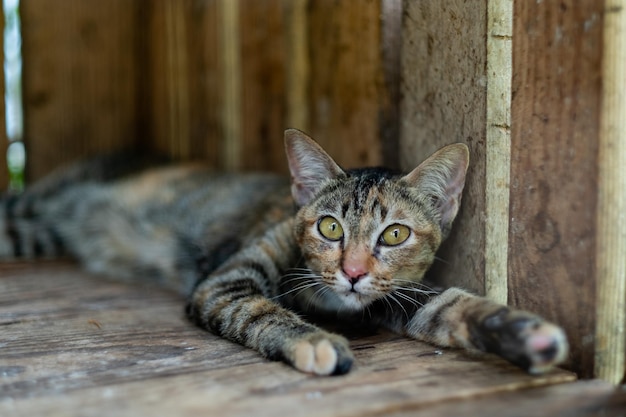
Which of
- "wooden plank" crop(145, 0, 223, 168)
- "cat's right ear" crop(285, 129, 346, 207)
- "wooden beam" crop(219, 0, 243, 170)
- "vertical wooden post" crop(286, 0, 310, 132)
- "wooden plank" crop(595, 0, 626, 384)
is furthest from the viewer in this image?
"wooden plank" crop(145, 0, 223, 168)

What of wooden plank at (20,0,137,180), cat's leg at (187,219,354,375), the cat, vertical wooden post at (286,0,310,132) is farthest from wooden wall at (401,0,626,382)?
wooden plank at (20,0,137,180)

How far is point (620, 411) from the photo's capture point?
178cm

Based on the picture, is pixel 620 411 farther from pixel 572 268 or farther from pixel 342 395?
pixel 342 395

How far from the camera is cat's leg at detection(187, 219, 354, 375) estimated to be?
6.57ft

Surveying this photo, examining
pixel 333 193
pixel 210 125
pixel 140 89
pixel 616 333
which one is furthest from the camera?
pixel 140 89

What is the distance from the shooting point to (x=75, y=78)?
4.38m

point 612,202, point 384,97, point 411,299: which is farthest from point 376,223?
point 612,202

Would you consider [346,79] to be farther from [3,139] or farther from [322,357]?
[3,139]

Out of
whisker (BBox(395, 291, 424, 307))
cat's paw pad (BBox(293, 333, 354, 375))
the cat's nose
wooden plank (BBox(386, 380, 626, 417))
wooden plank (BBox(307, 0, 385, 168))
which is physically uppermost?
wooden plank (BBox(307, 0, 385, 168))

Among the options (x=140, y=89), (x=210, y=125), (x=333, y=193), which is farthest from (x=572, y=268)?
(x=140, y=89)

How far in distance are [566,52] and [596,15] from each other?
5.0 inches

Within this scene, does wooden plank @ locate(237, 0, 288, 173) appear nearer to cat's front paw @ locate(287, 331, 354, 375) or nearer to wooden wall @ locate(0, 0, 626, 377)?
wooden wall @ locate(0, 0, 626, 377)

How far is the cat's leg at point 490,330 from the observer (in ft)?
6.21

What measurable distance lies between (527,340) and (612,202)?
0.42m
